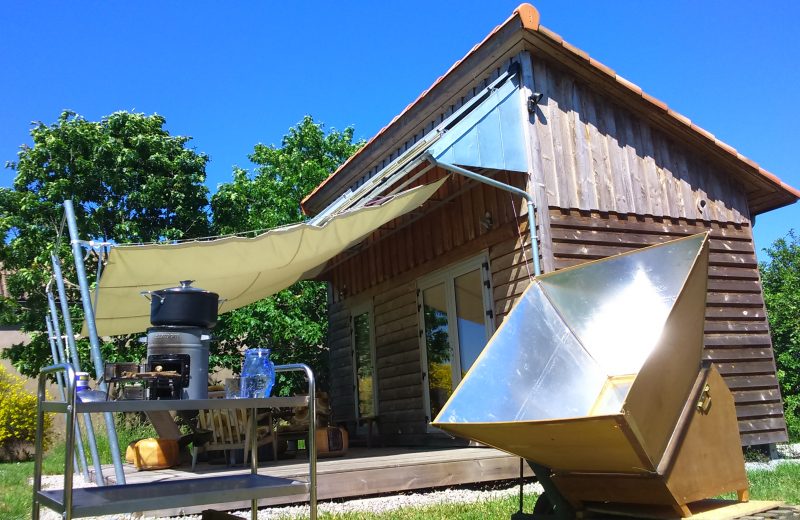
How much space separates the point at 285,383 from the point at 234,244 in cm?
985

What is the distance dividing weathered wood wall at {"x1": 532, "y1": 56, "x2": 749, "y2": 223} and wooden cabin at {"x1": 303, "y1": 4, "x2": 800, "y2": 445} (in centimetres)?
1

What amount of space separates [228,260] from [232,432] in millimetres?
1880

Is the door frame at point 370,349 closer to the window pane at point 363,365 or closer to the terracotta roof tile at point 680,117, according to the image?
the window pane at point 363,365

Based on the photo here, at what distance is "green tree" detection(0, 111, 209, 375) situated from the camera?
12.6m

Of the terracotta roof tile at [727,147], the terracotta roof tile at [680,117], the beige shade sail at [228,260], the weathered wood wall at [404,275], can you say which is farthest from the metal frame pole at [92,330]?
the terracotta roof tile at [727,147]

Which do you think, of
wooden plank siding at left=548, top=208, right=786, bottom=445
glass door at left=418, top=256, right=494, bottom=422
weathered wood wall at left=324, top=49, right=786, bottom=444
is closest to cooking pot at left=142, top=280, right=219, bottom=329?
weathered wood wall at left=324, top=49, right=786, bottom=444

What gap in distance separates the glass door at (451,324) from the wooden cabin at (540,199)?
2cm

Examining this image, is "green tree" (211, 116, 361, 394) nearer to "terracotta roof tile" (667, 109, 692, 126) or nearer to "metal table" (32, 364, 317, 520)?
"terracotta roof tile" (667, 109, 692, 126)

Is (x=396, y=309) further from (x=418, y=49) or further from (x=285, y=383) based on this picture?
(x=285, y=383)

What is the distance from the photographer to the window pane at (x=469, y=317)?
6.64 metres

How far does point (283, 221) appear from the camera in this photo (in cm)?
1650

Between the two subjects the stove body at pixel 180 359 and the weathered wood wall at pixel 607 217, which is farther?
the weathered wood wall at pixel 607 217

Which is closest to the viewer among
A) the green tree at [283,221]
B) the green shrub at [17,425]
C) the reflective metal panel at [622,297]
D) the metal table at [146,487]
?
the metal table at [146,487]

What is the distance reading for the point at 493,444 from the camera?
8.57ft
